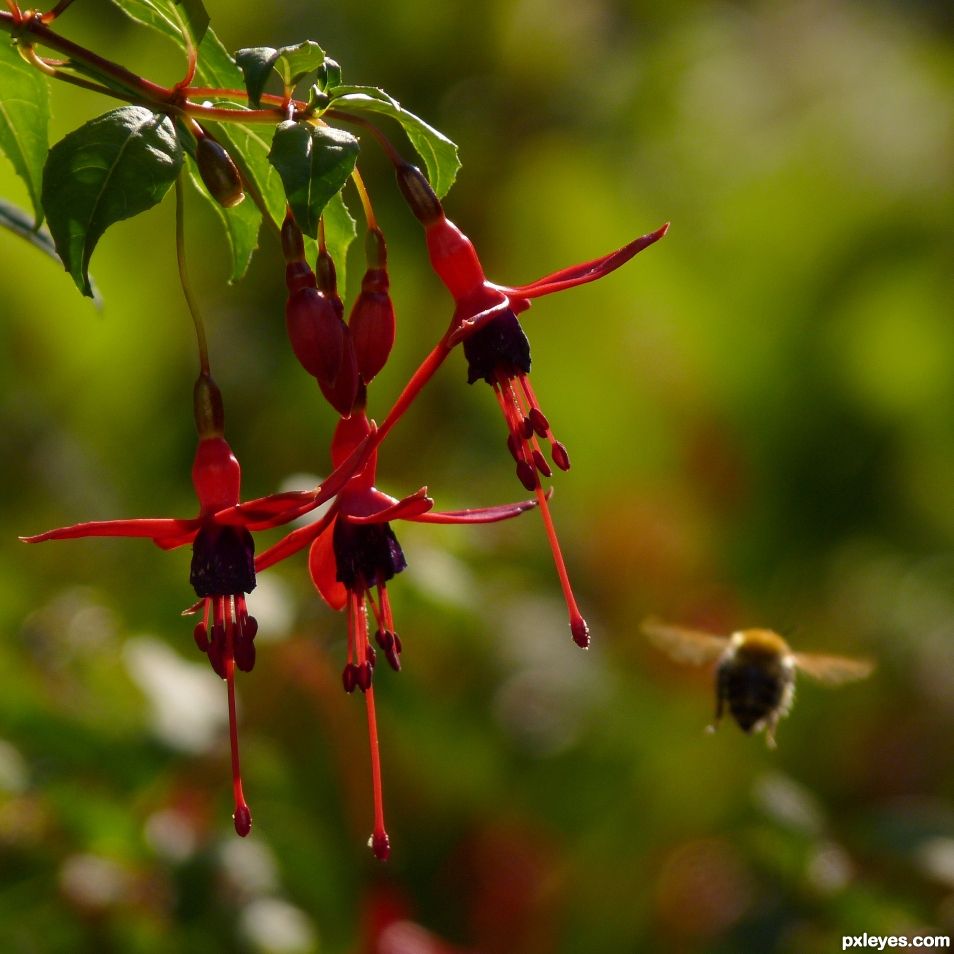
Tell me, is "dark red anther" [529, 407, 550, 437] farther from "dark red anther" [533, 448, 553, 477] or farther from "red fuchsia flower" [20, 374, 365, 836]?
"red fuchsia flower" [20, 374, 365, 836]

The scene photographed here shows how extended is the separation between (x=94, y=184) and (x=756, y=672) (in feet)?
2.52

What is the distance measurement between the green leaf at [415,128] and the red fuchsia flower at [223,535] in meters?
0.18

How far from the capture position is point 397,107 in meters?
0.70

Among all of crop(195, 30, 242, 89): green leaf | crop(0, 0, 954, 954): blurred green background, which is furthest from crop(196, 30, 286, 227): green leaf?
crop(0, 0, 954, 954): blurred green background

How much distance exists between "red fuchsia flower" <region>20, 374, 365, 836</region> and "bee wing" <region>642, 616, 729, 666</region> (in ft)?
1.90

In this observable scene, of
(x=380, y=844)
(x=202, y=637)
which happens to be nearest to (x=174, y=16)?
(x=202, y=637)

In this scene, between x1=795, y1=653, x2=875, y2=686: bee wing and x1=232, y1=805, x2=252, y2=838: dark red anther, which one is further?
x1=795, y1=653, x2=875, y2=686: bee wing

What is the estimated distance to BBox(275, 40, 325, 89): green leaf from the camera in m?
0.72

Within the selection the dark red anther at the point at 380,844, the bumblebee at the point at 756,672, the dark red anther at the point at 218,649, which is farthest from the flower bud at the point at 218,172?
the bumblebee at the point at 756,672

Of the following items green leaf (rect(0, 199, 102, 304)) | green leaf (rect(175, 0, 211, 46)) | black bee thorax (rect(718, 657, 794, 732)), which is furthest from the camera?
black bee thorax (rect(718, 657, 794, 732))

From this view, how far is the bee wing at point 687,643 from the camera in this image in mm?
1276

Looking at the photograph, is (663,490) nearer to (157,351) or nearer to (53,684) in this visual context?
(157,351)

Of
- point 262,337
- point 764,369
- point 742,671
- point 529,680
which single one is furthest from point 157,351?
point 742,671

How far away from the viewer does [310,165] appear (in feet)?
2.17
